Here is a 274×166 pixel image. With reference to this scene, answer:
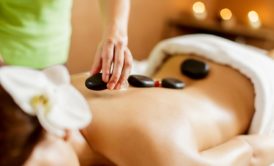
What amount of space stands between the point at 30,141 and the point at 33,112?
68 millimetres

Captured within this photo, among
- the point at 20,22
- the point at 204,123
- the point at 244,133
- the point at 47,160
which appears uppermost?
the point at 20,22

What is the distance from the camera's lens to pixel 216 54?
1468mm

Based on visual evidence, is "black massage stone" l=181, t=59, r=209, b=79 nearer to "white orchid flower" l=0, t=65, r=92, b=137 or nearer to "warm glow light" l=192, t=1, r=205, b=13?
"white orchid flower" l=0, t=65, r=92, b=137

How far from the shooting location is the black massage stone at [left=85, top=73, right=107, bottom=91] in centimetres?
99

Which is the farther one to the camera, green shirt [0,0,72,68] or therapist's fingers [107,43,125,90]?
green shirt [0,0,72,68]

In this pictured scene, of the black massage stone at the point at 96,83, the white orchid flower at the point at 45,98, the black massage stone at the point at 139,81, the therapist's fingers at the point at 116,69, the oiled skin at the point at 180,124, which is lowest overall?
the oiled skin at the point at 180,124

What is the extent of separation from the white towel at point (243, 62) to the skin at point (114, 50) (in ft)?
1.48

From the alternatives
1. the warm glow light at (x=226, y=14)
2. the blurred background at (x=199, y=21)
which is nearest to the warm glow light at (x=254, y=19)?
the blurred background at (x=199, y=21)

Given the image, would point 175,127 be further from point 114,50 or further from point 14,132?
point 14,132

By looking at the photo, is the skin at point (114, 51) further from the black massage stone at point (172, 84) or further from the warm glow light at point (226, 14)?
the warm glow light at point (226, 14)

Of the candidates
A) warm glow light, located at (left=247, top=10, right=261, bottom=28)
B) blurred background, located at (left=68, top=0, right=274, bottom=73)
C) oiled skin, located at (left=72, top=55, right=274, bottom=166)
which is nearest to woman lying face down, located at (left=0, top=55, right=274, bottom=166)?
oiled skin, located at (left=72, top=55, right=274, bottom=166)

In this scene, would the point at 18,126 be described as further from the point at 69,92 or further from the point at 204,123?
the point at 204,123

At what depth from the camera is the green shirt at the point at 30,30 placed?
119 cm

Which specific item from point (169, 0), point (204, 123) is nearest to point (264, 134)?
point (204, 123)
